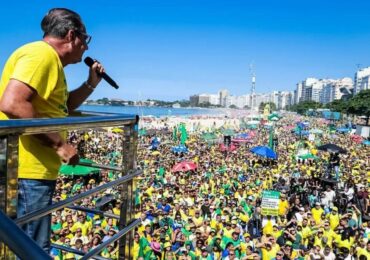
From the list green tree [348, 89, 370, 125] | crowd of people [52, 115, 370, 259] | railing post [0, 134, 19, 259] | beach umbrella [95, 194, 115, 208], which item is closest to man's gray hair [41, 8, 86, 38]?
railing post [0, 134, 19, 259]

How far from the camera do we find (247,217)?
10.7 m

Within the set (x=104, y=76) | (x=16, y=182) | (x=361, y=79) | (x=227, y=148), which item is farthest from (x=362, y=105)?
(x=361, y=79)

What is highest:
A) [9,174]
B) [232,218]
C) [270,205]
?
[9,174]

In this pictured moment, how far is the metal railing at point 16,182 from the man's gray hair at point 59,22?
44cm

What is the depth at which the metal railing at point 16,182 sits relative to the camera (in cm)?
89

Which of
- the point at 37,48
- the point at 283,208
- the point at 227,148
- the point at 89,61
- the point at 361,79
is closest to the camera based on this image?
the point at 37,48

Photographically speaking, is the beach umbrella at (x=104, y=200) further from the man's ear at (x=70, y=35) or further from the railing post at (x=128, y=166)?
the man's ear at (x=70, y=35)

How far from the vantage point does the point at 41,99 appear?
1.60 m

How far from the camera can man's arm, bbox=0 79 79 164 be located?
1.47 metres

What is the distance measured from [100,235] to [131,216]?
643 cm

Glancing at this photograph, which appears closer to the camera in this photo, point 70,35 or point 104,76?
point 70,35

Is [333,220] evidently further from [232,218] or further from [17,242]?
[17,242]

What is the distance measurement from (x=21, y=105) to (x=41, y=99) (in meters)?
0.13

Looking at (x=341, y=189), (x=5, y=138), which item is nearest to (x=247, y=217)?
(x=341, y=189)
